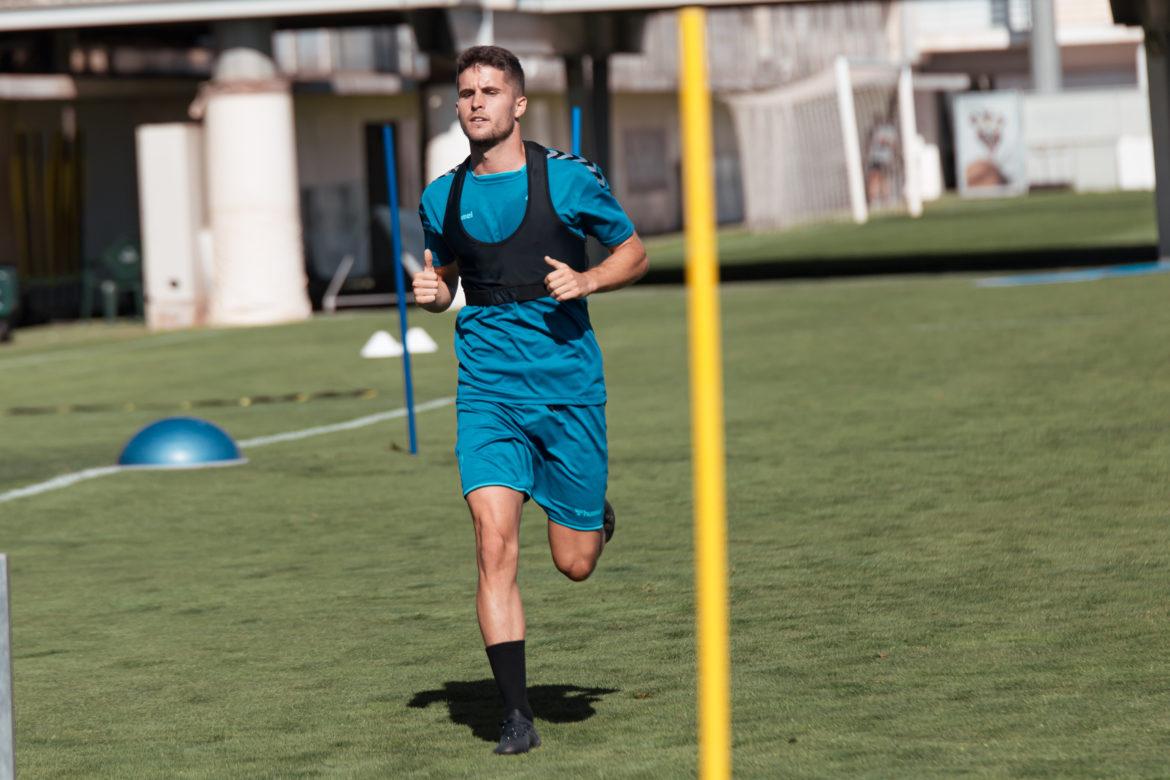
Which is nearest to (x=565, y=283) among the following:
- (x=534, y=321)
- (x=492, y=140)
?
(x=534, y=321)

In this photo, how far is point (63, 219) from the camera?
34125 mm

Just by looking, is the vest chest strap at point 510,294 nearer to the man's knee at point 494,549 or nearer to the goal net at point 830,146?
the man's knee at point 494,549

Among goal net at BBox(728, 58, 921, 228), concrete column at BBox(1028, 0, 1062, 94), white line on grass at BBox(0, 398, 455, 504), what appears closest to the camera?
white line on grass at BBox(0, 398, 455, 504)

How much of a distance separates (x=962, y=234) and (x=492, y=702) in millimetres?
34574

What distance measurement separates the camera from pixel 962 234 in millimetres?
40312

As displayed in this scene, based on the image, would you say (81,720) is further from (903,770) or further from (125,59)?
(125,59)

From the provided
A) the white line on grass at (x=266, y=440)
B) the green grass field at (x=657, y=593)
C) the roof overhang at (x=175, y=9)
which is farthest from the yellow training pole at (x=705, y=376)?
the roof overhang at (x=175, y=9)

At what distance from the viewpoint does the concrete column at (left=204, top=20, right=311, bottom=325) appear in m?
28.6

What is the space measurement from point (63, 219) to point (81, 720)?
28380 millimetres

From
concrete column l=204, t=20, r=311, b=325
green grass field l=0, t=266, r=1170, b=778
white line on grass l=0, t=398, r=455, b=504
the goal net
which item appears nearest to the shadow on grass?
green grass field l=0, t=266, r=1170, b=778

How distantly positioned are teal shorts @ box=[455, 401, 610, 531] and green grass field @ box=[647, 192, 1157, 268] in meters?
27.8

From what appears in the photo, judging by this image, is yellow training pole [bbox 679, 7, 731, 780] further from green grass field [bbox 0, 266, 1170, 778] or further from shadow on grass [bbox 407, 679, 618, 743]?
shadow on grass [bbox 407, 679, 618, 743]

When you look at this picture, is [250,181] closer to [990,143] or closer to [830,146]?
[830,146]

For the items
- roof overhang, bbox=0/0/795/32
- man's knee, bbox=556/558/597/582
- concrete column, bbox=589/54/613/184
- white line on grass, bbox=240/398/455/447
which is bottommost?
man's knee, bbox=556/558/597/582
